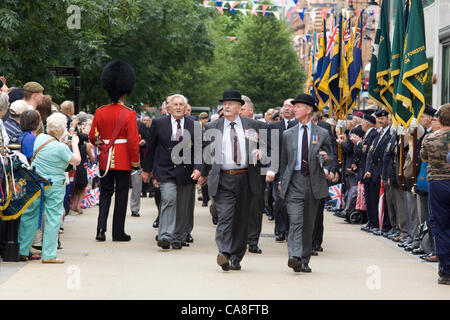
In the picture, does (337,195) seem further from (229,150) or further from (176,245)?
(229,150)

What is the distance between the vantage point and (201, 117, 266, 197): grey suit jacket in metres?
10.9

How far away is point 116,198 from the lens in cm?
1345

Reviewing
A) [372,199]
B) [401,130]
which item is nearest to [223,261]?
[401,130]

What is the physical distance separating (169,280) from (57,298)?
162 cm

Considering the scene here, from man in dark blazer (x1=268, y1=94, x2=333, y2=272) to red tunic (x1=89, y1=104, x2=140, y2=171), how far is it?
11.0 ft

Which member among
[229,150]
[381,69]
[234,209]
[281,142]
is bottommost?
[234,209]

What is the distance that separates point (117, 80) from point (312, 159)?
474 cm

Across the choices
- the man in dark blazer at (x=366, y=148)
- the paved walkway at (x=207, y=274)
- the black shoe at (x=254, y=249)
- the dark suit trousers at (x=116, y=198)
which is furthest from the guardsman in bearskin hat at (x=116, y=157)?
the man in dark blazer at (x=366, y=148)

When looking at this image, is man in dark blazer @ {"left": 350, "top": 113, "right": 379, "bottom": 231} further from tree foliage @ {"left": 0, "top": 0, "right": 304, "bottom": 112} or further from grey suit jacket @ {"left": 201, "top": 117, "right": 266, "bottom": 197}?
tree foliage @ {"left": 0, "top": 0, "right": 304, "bottom": 112}

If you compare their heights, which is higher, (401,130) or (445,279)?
(401,130)

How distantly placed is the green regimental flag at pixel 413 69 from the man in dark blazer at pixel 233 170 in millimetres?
3561

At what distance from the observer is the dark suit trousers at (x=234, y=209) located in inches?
425

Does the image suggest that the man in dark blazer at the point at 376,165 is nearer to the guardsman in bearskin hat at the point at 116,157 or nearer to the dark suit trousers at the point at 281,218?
the dark suit trousers at the point at 281,218

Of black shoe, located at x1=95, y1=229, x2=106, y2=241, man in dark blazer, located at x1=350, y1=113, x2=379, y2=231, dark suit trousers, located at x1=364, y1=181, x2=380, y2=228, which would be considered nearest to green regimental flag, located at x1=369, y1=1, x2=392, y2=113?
man in dark blazer, located at x1=350, y1=113, x2=379, y2=231
